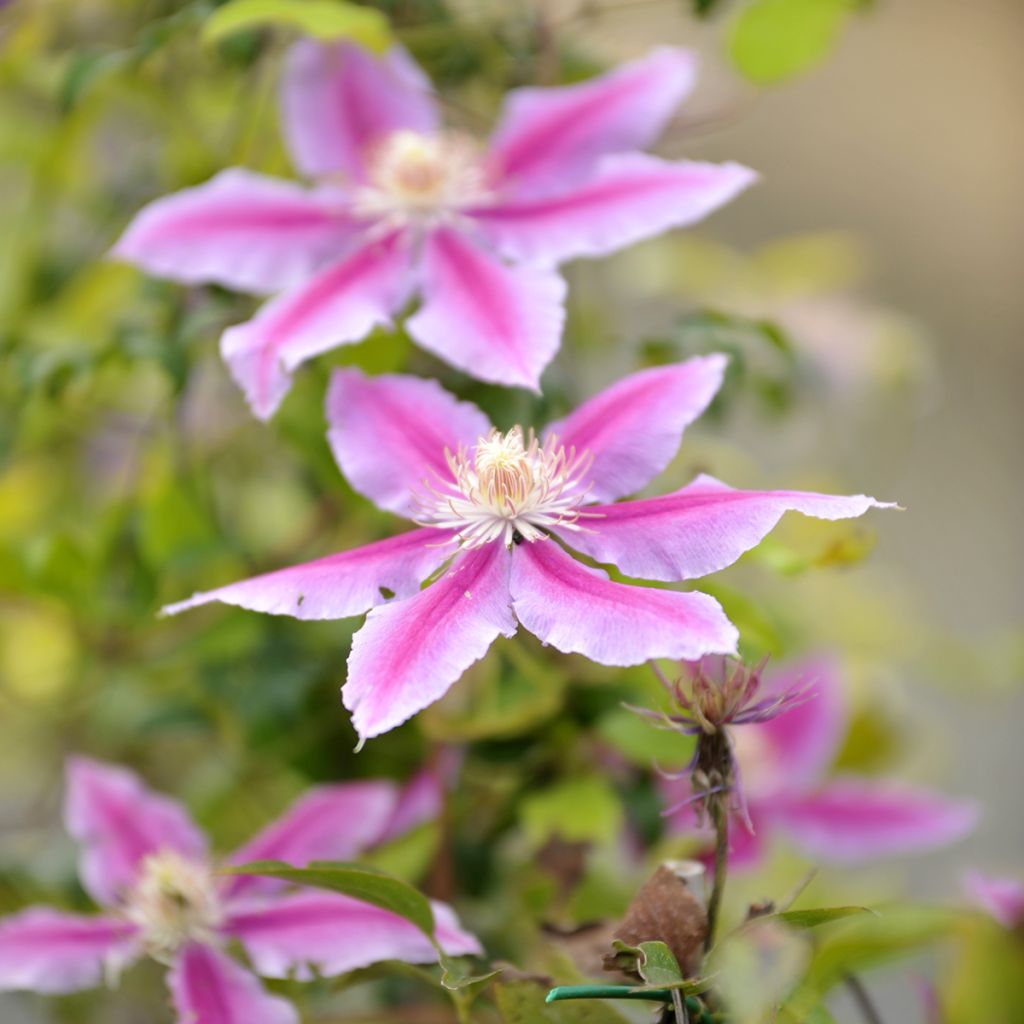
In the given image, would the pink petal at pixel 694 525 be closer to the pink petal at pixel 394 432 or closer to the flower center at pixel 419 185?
the pink petal at pixel 394 432

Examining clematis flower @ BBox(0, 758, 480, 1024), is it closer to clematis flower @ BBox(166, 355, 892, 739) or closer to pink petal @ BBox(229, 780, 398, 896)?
pink petal @ BBox(229, 780, 398, 896)

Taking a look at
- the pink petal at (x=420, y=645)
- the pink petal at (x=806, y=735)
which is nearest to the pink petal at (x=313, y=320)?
the pink petal at (x=420, y=645)

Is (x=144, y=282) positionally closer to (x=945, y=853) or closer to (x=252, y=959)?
(x=252, y=959)

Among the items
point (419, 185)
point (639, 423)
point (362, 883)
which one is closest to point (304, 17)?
point (419, 185)

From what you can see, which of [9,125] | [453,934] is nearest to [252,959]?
[453,934]

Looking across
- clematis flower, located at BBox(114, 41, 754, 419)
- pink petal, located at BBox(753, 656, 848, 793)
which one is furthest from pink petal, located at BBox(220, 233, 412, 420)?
pink petal, located at BBox(753, 656, 848, 793)
